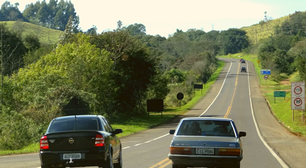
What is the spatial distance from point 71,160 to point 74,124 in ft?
4.12

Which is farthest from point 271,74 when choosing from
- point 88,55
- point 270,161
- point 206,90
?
point 270,161

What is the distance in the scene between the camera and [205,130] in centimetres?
1255

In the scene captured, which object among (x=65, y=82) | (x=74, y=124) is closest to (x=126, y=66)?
(x=65, y=82)

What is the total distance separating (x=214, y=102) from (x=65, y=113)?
1757 inches

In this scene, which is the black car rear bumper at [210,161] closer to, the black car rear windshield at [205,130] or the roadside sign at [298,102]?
the black car rear windshield at [205,130]

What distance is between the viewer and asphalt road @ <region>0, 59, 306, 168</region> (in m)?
15.7

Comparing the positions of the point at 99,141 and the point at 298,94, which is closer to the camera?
the point at 99,141

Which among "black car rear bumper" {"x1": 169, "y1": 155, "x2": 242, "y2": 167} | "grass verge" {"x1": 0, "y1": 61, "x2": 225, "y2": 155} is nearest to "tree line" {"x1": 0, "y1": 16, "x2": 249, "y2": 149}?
"grass verge" {"x1": 0, "y1": 61, "x2": 225, "y2": 155}

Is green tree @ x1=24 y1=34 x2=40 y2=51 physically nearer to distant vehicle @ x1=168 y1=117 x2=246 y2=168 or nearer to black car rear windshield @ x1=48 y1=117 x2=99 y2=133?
black car rear windshield @ x1=48 y1=117 x2=99 y2=133

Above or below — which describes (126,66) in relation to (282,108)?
above

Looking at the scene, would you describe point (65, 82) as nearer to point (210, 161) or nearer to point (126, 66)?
point (126, 66)

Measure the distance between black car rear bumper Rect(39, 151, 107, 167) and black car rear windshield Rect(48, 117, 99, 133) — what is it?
0.84 meters

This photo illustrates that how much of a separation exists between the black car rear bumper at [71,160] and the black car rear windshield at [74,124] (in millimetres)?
844

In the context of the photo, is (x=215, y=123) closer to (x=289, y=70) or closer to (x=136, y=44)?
(x=136, y=44)
